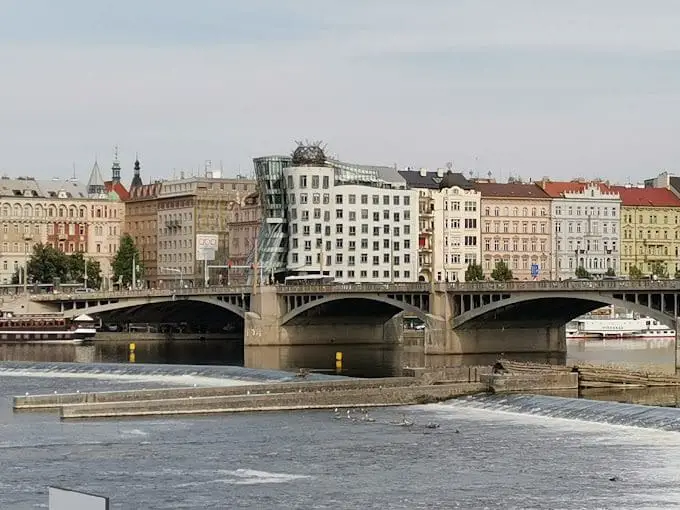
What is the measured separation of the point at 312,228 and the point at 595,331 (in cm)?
3499

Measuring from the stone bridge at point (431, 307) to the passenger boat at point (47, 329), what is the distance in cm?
261

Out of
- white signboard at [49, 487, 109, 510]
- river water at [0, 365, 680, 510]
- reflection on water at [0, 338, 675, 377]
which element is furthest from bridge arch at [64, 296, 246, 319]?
white signboard at [49, 487, 109, 510]

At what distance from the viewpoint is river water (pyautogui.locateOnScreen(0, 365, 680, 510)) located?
5878 cm

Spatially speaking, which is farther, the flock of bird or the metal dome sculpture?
the metal dome sculpture

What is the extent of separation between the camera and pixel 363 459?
68.9 m

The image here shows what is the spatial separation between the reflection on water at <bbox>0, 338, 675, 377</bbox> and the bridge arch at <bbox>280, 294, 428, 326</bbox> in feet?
10.3

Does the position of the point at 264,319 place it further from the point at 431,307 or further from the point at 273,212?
the point at 273,212

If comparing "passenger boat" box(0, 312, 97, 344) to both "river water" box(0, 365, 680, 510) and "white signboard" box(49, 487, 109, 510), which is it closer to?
"river water" box(0, 365, 680, 510)

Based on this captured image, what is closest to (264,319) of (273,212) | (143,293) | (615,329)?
(143,293)

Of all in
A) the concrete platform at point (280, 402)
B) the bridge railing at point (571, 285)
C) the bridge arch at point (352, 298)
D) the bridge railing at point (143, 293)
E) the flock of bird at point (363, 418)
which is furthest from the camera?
the bridge railing at point (143, 293)

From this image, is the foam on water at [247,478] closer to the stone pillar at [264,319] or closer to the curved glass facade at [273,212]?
the stone pillar at [264,319]

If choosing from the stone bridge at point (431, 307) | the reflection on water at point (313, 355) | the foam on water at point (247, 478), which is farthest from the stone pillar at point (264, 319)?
the foam on water at point (247, 478)

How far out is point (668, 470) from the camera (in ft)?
209

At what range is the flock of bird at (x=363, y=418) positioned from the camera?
8066 cm
